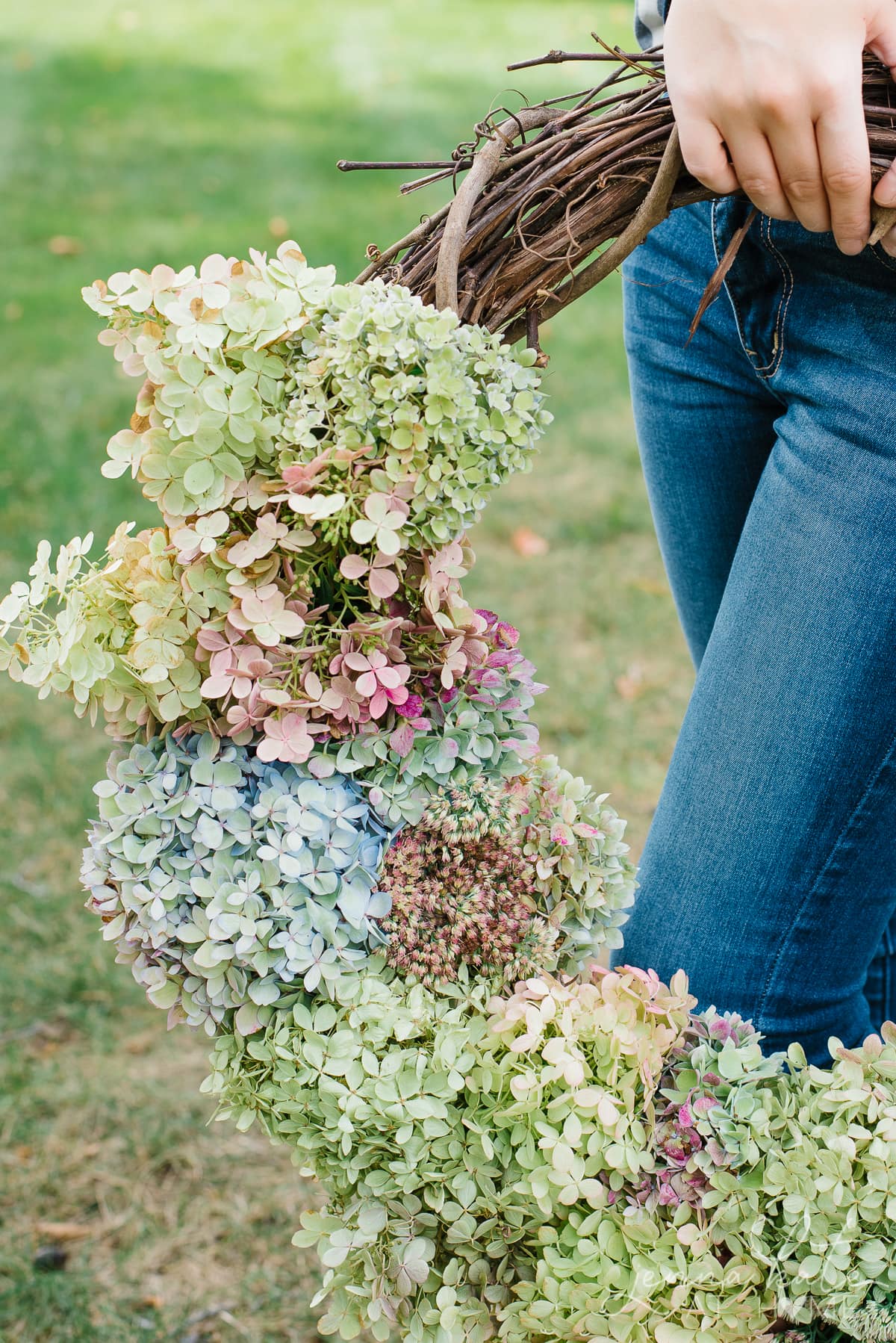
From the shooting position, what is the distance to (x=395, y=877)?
1080 millimetres

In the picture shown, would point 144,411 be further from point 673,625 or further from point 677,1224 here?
point 673,625

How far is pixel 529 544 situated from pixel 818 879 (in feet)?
8.87

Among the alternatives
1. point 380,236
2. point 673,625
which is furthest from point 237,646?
point 380,236

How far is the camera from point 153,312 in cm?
104

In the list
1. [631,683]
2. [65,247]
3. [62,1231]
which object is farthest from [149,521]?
[65,247]

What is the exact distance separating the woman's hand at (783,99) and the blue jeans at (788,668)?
112mm

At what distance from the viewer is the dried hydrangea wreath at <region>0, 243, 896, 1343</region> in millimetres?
1007

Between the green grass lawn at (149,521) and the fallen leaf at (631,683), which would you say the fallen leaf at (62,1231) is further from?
the fallen leaf at (631,683)

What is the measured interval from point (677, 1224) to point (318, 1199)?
106 cm

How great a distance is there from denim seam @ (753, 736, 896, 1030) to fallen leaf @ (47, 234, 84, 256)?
5.68 metres

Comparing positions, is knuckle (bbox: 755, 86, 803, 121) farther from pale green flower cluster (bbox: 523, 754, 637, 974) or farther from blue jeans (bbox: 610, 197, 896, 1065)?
pale green flower cluster (bbox: 523, 754, 637, 974)

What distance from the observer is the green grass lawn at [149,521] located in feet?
6.33

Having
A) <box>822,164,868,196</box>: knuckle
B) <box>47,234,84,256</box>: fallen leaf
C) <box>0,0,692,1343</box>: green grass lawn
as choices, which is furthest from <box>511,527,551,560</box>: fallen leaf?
<box>47,234,84,256</box>: fallen leaf

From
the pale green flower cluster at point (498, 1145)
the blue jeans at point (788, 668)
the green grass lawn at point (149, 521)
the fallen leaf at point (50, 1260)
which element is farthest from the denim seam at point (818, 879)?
the fallen leaf at point (50, 1260)
